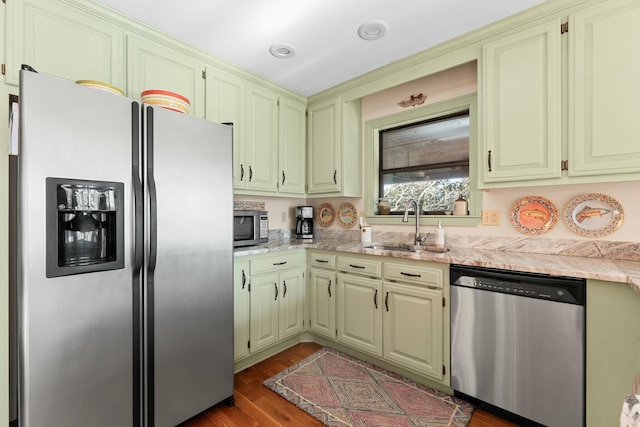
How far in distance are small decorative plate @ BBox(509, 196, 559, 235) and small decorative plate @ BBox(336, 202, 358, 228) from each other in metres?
1.42

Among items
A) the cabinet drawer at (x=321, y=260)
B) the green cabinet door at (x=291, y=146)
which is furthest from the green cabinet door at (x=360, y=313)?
the green cabinet door at (x=291, y=146)

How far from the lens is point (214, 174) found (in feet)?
5.68

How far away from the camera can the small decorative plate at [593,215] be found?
1.80 meters

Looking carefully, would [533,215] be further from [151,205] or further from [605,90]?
[151,205]

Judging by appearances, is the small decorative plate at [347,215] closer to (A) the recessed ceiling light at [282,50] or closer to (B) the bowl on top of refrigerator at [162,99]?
(A) the recessed ceiling light at [282,50]

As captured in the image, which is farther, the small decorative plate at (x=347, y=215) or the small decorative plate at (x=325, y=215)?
the small decorative plate at (x=325, y=215)

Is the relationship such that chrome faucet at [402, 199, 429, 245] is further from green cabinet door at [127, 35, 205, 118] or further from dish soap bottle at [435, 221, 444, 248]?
green cabinet door at [127, 35, 205, 118]

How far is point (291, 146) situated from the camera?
9.84 feet

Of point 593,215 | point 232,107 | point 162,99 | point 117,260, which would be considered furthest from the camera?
point 232,107

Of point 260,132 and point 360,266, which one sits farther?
point 260,132

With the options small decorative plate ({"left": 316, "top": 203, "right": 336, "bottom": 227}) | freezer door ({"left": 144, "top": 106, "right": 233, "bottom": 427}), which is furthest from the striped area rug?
small decorative plate ({"left": 316, "top": 203, "right": 336, "bottom": 227})

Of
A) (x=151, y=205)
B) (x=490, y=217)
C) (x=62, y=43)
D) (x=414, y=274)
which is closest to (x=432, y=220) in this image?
(x=490, y=217)

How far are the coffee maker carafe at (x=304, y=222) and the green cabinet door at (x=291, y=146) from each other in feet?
0.63

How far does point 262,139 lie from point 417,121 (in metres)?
1.46
